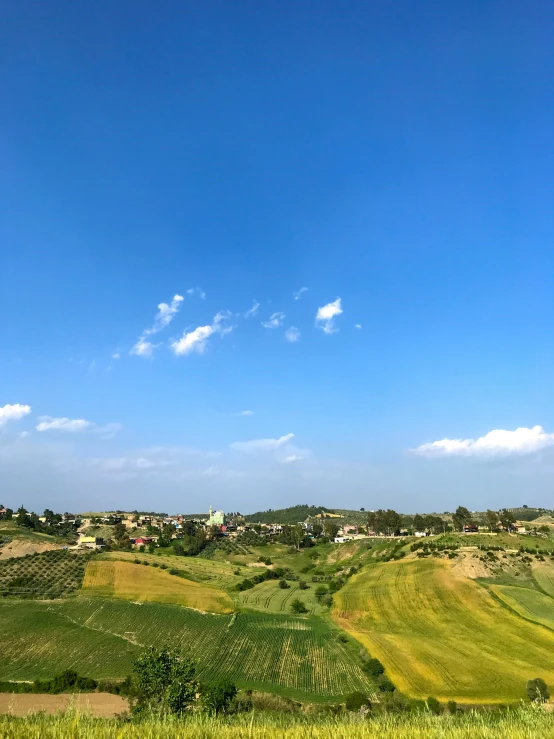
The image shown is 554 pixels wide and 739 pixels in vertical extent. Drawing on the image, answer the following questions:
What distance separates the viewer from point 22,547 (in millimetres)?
125688

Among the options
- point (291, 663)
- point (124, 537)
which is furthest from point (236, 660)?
point (124, 537)

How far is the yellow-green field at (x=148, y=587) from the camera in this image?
85.9 metres

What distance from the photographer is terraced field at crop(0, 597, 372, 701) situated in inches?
2007

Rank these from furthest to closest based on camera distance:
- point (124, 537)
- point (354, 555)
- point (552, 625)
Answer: point (124, 537) < point (354, 555) < point (552, 625)

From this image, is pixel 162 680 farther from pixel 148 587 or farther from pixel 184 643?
pixel 148 587

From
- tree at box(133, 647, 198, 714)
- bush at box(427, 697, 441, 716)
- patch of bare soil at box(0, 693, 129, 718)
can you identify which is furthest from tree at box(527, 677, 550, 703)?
patch of bare soil at box(0, 693, 129, 718)

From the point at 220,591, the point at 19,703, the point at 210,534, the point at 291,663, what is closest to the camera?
the point at 19,703

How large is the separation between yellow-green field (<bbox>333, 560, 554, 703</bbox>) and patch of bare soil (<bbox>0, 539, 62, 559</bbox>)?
280ft

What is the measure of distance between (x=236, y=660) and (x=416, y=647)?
22756 millimetres

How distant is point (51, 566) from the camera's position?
108188 mm

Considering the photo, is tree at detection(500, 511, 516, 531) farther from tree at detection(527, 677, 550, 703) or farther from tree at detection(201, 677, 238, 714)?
tree at detection(201, 677, 238, 714)

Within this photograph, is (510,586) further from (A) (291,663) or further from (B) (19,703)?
(B) (19,703)

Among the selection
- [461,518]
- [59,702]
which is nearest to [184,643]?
[59,702]

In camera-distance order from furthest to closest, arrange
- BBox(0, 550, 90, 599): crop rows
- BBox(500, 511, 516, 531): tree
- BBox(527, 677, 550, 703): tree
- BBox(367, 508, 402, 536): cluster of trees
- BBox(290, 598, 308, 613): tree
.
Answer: BBox(367, 508, 402, 536): cluster of trees, BBox(500, 511, 516, 531): tree, BBox(0, 550, 90, 599): crop rows, BBox(290, 598, 308, 613): tree, BBox(527, 677, 550, 703): tree
